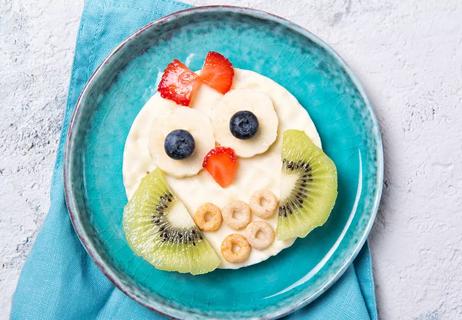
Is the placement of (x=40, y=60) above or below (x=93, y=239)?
above

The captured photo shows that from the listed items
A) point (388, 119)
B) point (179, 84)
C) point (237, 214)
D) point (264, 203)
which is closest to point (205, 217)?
point (237, 214)

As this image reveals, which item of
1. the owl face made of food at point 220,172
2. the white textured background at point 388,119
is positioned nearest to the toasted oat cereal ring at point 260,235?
the owl face made of food at point 220,172

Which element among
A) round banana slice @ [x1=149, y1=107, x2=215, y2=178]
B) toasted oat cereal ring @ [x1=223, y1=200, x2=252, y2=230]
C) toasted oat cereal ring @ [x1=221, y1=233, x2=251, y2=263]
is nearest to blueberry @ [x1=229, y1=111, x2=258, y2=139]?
round banana slice @ [x1=149, y1=107, x2=215, y2=178]

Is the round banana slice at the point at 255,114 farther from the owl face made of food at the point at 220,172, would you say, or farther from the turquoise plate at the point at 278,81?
the turquoise plate at the point at 278,81

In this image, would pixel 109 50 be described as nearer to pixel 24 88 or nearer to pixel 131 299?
pixel 24 88

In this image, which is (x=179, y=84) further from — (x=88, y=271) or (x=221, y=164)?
(x=88, y=271)

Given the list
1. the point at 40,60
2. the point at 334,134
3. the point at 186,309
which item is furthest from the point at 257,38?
the point at 186,309
